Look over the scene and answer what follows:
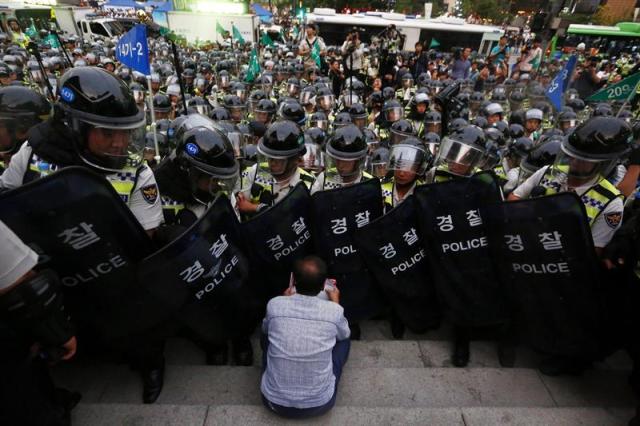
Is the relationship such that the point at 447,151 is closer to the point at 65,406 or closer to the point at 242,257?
the point at 242,257

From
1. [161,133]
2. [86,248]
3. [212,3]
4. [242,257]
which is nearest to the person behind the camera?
[86,248]

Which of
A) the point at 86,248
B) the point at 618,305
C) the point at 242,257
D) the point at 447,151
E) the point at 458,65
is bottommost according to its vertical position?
the point at 458,65

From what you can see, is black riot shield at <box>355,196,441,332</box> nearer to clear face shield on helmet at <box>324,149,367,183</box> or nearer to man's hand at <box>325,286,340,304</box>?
man's hand at <box>325,286,340,304</box>

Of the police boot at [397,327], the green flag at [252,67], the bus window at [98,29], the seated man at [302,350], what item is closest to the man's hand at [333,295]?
the seated man at [302,350]

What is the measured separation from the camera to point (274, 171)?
3660mm

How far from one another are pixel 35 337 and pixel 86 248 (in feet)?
1.53

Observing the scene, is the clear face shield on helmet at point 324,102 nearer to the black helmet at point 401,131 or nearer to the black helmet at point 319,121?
the black helmet at point 319,121

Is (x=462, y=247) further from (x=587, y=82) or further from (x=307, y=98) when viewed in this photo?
(x=587, y=82)

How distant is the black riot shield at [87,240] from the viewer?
1.70 meters

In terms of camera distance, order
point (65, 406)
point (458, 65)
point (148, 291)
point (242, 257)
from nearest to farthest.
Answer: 1. point (148, 291)
2. point (65, 406)
3. point (242, 257)
4. point (458, 65)

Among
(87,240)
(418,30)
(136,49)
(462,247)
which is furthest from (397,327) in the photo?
(418,30)

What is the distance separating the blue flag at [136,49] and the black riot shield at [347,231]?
4006 millimetres

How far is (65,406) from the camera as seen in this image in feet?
7.35

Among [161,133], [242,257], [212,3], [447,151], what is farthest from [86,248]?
[212,3]
